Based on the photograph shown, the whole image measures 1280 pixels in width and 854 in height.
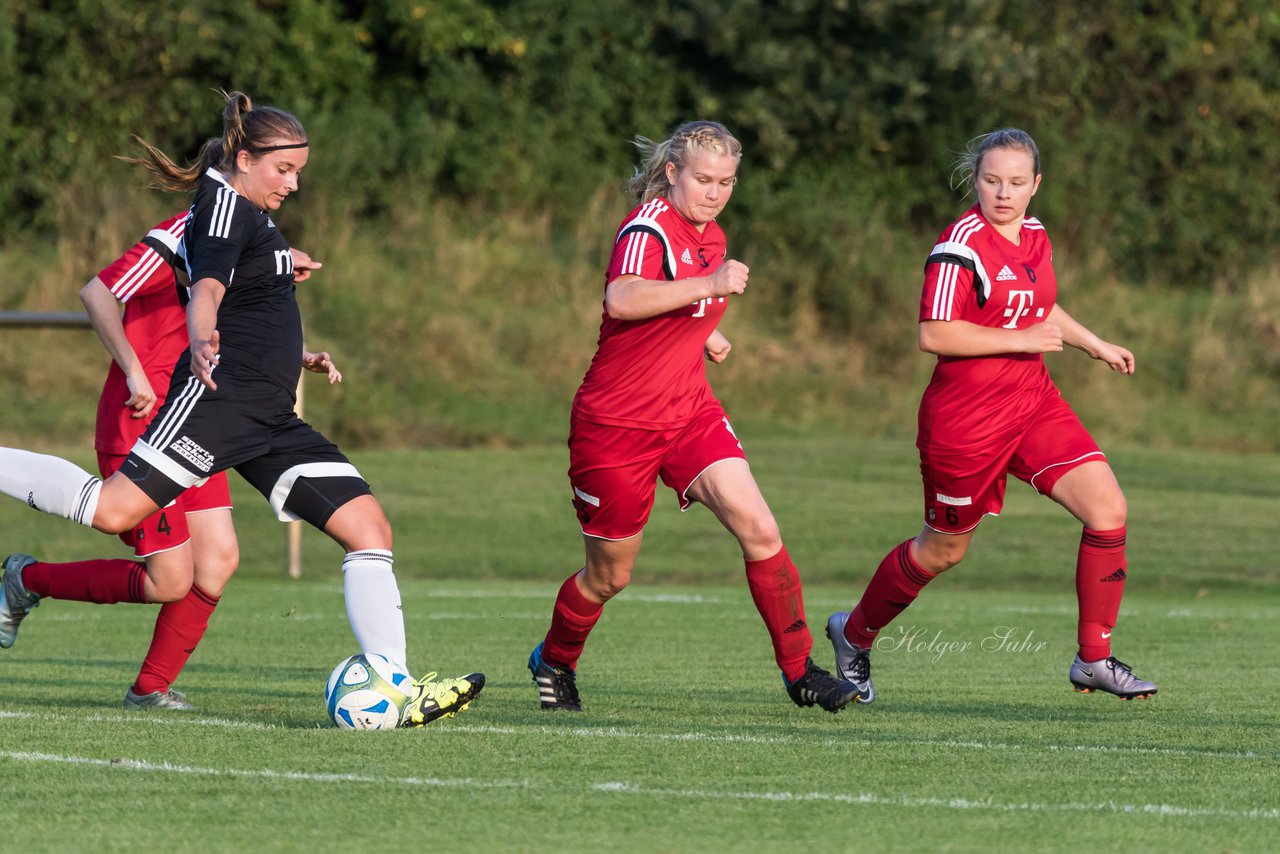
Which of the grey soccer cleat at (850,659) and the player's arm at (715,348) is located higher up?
the player's arm at (715,348)

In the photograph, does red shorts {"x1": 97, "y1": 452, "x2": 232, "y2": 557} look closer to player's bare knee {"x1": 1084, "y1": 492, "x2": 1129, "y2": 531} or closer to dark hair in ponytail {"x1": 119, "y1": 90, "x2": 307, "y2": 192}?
dark hair in ponytail {"x1": 119, "y1": 90, "x2": 307, "y2": 192}

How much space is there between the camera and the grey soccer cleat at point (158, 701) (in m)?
6.26

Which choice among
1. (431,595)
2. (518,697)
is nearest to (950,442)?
(518,697)

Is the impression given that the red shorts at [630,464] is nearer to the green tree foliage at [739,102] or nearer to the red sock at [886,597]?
the red sock at [886,597]

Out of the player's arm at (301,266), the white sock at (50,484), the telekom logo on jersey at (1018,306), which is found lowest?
the white sock at (50,484)

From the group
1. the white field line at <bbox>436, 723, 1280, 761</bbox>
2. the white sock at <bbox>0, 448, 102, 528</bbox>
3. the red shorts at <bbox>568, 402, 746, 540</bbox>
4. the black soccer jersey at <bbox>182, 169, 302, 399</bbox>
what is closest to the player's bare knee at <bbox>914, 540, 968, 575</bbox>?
the red shorts at <bbox>568, 402, 746, 540</bbox>

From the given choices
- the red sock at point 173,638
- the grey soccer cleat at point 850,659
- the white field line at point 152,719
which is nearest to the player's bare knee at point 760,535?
the grey soccer cleat at point 850,659

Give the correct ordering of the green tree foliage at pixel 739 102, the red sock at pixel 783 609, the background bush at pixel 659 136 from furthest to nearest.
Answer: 1. the green tree foliage at pixel 739 102
2. the background bush at pixel 659 136
3. the red sock at pixel 783 609

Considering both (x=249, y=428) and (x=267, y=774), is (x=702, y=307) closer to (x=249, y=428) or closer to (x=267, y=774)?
(x=249, y=428)

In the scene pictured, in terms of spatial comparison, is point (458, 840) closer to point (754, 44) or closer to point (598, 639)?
point (598, 639)

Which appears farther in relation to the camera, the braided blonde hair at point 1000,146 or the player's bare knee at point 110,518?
the braided blonde hair at point 1000,146

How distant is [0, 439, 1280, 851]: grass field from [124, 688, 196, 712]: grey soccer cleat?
116 mm

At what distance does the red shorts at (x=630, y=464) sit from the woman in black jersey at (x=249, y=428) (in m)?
0.75

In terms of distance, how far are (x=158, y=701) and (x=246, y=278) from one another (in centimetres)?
155
